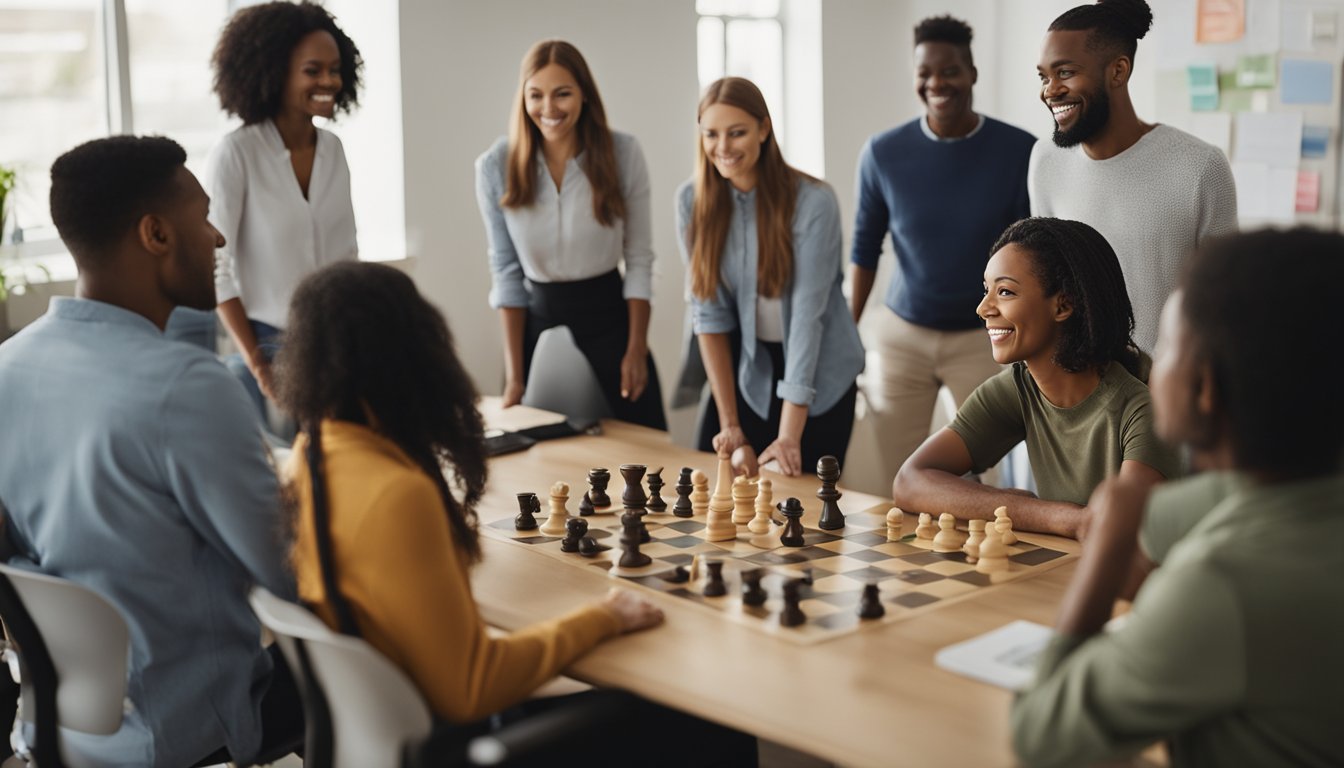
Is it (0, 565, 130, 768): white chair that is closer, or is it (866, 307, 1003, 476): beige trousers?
(0, 565, 130, 768): white chair

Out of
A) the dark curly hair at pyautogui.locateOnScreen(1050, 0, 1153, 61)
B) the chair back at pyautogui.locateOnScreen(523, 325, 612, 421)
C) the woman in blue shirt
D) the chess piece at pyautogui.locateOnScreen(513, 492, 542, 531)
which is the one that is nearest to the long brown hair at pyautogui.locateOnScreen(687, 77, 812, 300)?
the woman in blue shirt

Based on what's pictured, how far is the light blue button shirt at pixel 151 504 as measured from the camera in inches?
84.3

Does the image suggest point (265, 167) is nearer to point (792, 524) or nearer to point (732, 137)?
point (732, 137)

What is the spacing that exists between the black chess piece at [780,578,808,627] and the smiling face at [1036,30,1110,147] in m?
1.93

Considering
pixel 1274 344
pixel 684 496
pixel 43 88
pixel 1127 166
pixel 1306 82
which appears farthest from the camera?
pixel 1306 82

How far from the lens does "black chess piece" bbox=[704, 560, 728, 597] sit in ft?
7.57

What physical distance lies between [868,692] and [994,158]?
9.77 ft

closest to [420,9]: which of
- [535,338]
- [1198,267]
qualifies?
[535,338]

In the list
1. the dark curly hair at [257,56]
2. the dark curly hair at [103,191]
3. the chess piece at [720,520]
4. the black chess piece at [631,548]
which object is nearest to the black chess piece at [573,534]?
the black chess piece at [631,548]

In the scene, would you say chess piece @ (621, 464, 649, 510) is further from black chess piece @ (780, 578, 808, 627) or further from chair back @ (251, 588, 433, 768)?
chair back @ (251, 588, 433, 768)

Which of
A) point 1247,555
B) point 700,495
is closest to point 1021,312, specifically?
point 700,495

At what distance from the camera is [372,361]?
2.01 meters

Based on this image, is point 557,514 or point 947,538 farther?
point 557,514

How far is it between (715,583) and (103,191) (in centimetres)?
123
